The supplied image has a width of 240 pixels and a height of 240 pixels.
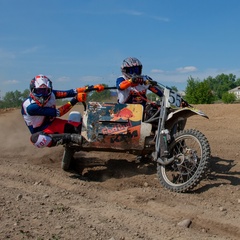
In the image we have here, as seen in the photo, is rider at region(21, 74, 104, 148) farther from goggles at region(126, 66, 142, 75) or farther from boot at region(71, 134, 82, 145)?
goggles at region(126, 66, 142, 75)

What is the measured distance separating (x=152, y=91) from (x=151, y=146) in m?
1.54

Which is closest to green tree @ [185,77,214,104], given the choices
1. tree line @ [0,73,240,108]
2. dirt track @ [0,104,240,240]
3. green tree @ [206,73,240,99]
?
tree line @ [0,73,240,108]

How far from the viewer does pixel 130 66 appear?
264 inches

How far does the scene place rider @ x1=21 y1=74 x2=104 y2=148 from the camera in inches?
242

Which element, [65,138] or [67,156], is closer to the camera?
[65,138]

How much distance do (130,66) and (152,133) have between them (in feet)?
4.37

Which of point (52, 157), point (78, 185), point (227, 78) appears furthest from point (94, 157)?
point (227, 78)

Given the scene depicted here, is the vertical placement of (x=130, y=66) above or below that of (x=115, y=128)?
above

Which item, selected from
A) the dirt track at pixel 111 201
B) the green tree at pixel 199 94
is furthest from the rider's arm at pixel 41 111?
the green tree at pixel 199 94

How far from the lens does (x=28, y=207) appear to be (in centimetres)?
406

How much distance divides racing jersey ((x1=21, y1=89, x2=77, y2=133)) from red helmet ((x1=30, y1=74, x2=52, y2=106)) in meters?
0.09

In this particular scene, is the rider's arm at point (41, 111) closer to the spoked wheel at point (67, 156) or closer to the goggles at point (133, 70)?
the spoked wheel at point (67, 156)

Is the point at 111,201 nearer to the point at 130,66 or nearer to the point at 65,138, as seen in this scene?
the point at 65,138

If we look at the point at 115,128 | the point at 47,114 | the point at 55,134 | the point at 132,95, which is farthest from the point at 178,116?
the point at 47,114
